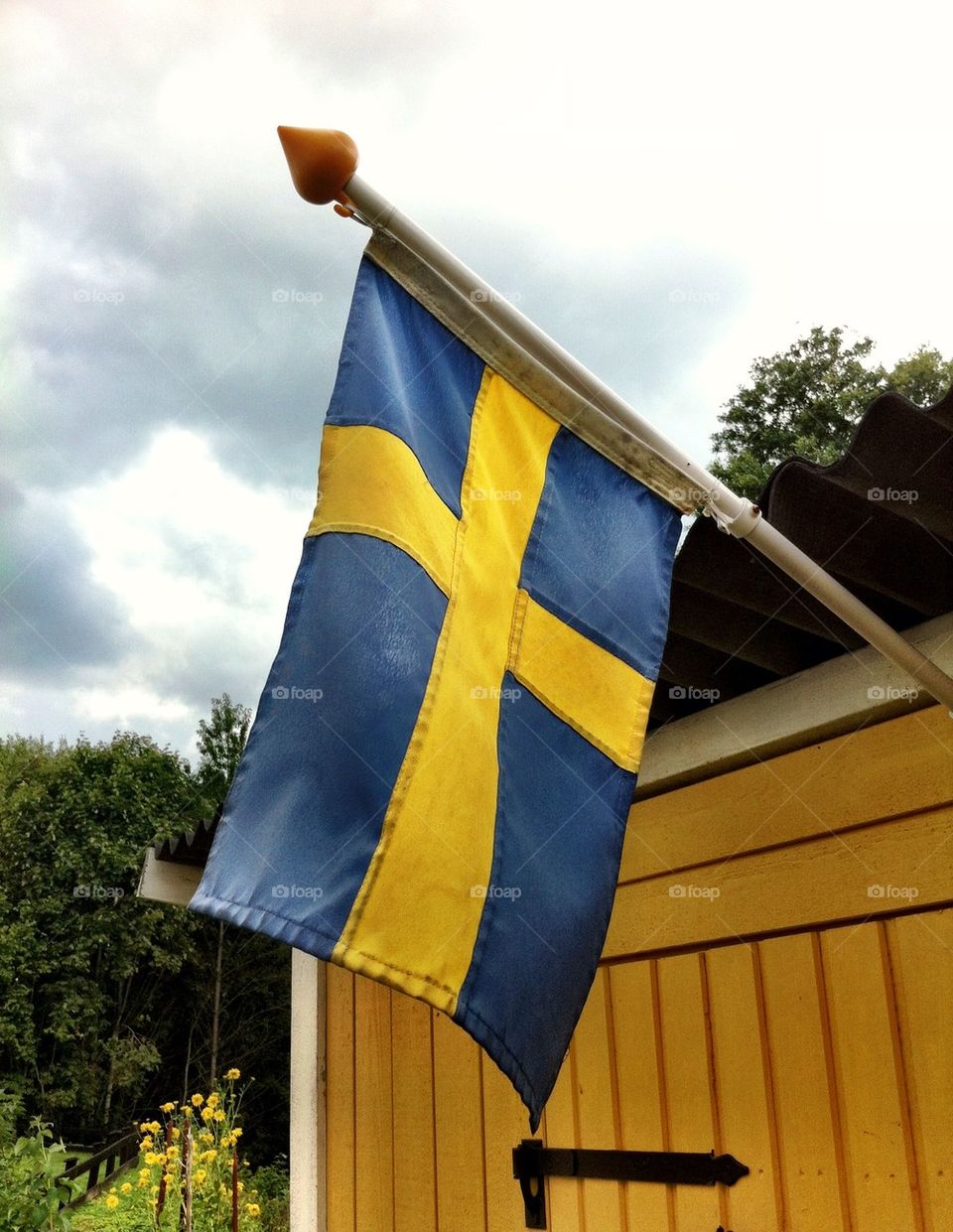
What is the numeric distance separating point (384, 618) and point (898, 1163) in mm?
1656

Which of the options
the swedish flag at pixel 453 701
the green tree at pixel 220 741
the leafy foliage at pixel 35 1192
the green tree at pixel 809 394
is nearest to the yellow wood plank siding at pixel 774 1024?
the swedish flag at pixel 453 701

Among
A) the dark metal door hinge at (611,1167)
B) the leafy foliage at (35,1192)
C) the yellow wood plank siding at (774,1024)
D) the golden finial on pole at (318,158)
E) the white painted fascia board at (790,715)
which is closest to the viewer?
the golden finial on pole at (318,158)

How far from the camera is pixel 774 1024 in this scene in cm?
256

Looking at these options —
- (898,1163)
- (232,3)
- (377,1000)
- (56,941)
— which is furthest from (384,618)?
(232,3)

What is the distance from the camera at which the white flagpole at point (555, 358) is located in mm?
1423

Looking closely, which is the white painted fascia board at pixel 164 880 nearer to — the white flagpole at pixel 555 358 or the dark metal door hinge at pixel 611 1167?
the dark metal door hinge at pixel 611 1167

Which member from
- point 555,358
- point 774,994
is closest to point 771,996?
point 774,994

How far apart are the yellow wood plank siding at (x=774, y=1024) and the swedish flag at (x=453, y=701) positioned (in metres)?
1.02

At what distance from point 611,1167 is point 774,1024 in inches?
26.4

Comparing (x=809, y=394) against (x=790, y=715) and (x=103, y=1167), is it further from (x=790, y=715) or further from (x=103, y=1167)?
(x=790, y=715)

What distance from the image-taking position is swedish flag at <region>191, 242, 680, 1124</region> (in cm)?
142

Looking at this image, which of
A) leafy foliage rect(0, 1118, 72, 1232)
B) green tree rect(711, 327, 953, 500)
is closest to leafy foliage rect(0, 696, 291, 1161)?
green tree rect(711, 327, 953, 500)

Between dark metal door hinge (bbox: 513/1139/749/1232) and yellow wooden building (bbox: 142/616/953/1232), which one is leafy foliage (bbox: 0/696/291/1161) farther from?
yellow wooden building (bbox: 142/616/953/1232)

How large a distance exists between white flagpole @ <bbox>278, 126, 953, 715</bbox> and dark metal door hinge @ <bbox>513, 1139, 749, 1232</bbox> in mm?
1346
